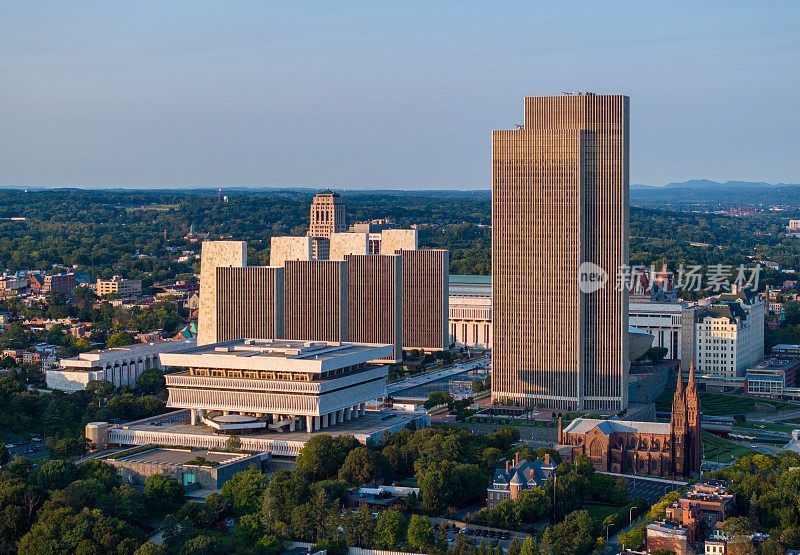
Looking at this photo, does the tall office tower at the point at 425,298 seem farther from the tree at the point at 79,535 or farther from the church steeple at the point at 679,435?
the tree at the point at 79,535

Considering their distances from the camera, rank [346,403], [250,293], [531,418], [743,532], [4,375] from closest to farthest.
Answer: [743,532] → [346,403] → [531,418] → [4,375] → [250,293]

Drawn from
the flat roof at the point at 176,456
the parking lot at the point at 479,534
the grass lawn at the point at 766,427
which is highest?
the flat roof at the point at 176,456

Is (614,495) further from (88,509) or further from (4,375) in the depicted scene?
(4,375)

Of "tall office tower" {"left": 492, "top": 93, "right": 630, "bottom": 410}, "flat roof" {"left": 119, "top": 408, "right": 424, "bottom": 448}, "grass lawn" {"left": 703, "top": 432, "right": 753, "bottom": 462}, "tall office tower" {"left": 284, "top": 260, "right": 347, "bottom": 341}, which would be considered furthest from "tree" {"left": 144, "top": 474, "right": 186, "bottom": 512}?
"tall office tower" {"left": 284, "top": 260, "right": 347, "bottom": 341}

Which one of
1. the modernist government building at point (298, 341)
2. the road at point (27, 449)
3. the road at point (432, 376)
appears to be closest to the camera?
the road at point (27, 449)

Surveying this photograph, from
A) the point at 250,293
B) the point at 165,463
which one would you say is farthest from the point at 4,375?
the point at 165,463

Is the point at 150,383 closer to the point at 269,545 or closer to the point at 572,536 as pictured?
the point at 269,545

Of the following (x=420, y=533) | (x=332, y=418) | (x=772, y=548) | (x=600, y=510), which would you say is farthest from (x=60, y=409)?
(x=772, y=548)

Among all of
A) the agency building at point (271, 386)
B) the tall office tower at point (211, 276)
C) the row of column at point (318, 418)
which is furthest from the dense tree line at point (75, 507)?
the tall office tower at point (211, 276)
